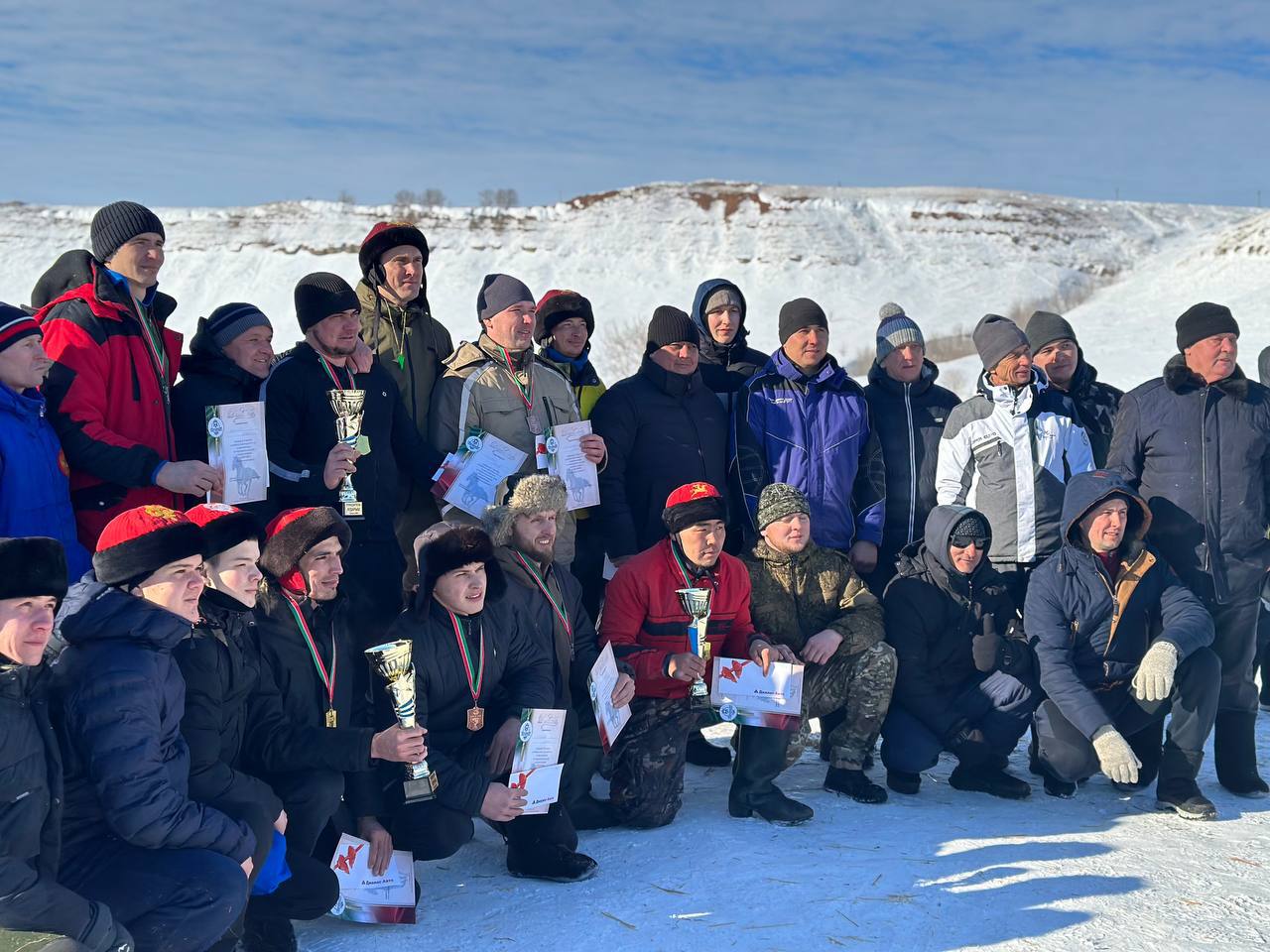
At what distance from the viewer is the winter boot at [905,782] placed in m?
5.29

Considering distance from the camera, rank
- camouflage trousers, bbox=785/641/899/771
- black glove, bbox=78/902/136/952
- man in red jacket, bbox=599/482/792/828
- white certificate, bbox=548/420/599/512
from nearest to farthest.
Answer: black glove, bbox=78/902/136/952, man in red jacket, bbox=599/482/792/828, camouflage trousers, bbox=785/641/899/771, white certificate, bbox=548/420/599/512

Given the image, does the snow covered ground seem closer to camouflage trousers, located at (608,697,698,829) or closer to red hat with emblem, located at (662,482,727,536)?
camouflage trousers, located at (608,697,698,829)

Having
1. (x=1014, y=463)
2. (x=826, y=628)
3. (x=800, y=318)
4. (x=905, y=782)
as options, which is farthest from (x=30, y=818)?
(x=1014, y=463)

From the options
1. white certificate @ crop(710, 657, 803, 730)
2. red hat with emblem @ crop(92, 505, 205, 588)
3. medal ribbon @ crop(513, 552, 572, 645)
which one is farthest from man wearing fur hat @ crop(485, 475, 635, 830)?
red hat with emblem @ crop(92, 505, 205, 588)

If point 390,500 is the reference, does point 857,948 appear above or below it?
below

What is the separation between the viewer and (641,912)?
3.96m

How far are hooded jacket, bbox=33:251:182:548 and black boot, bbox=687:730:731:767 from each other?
267 centimetres

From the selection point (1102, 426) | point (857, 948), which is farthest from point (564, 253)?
point (857, 948)

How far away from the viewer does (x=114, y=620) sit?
10.6 feet

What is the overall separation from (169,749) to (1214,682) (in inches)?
167

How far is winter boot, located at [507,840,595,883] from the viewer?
14.0 feet

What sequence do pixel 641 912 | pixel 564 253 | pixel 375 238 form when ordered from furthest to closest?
pixel 564 253
pixel 375 238
pixel 641 912

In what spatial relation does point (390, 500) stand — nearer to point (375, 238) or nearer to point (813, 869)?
point (375, 238)

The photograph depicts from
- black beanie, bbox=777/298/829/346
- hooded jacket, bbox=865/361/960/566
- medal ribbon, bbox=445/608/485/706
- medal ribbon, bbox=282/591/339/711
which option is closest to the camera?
medal ribbon, bbox=282/591/339/711
